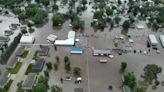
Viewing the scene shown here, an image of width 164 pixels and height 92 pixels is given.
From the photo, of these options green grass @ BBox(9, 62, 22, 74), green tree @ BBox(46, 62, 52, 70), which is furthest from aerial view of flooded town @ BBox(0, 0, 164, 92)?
green tree @ BBox(46, 62, 52, 70)

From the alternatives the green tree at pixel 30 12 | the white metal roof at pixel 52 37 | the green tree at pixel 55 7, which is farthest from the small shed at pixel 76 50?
the green tree at pixel 55 7

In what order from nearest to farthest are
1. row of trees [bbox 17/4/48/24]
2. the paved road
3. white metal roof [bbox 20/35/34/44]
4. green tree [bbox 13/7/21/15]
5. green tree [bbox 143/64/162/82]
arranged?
the paved road < green tree [bbox 143/64/162/82] < white metal roof [bbox 20/35/34/44] < row of trees [bbox 17/4/48/24] < green tree [bbox 13/7/21/15]

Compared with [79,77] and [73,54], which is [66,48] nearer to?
[73,54]

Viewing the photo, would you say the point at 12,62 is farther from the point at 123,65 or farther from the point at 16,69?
the point at 123,65

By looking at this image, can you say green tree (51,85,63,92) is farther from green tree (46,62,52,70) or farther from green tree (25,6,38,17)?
green tree (25,6,38,17)

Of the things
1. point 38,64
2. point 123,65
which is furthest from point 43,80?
point 123,65

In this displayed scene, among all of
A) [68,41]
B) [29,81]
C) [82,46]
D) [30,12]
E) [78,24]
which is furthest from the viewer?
[30,12]
